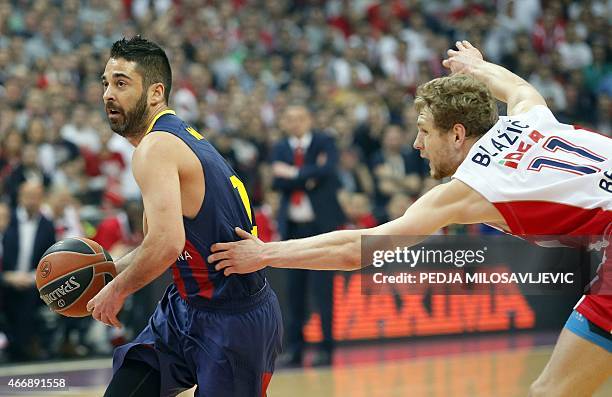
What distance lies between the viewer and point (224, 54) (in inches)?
518

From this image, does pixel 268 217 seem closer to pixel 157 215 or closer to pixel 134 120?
Answer: pixel 134 120

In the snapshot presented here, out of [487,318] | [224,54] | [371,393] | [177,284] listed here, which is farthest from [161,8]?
[177,284]

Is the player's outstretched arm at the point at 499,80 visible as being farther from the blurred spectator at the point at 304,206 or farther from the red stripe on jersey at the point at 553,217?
the blurred spectator at the point at 304,206

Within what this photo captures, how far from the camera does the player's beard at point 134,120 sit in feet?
13.6

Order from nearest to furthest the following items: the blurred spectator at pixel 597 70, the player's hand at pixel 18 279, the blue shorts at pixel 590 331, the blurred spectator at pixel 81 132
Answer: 1. the blue shorts at pixel 590 331
2. the player's hand at pixel 18 279
3. the blurred spectator at pixel 81 132
4. the blurred spectator at pixel 597 70

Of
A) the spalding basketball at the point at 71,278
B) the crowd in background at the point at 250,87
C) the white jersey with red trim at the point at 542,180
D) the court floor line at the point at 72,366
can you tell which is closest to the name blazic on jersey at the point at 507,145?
the white jersey with red trim at the point at 542,180

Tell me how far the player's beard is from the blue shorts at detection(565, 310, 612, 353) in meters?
2.03

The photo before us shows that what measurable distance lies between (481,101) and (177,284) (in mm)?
1541

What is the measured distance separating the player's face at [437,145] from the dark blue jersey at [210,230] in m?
0.84

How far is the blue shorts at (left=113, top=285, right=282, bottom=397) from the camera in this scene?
4059 mm

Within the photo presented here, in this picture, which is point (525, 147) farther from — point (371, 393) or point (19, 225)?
point (19, 225)

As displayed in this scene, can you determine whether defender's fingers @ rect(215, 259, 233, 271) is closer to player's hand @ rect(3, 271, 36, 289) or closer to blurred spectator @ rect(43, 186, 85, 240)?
player's hand @ rect(3, 271, 36, 289)

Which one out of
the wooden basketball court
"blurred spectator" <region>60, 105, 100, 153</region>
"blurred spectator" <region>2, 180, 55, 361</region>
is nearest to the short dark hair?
the wooden basketball court

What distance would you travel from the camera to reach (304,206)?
876cm
